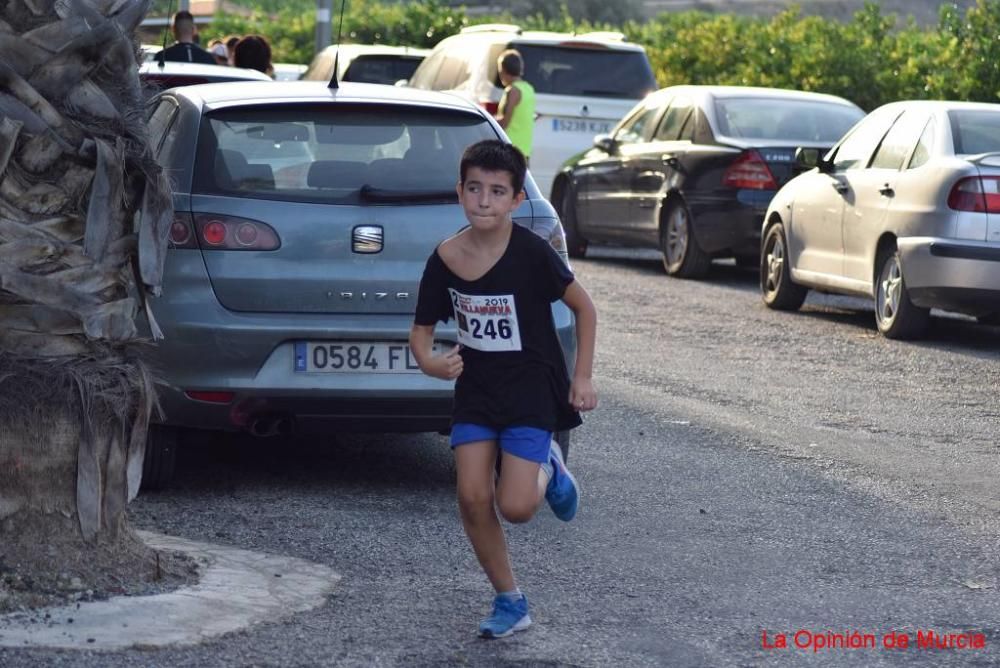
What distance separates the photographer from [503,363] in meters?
5.59

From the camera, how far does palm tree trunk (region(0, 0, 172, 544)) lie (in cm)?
558

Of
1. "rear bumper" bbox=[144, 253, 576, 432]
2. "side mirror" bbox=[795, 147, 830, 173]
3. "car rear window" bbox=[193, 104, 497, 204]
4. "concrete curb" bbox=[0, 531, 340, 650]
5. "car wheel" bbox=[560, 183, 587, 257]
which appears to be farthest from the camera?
"car wheel" bbox=[560, 183, 587, 257]

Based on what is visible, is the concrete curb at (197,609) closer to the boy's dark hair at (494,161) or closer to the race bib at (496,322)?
the race bib at (496,322)

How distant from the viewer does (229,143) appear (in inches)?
299

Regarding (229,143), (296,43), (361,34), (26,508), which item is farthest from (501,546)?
(296,43)

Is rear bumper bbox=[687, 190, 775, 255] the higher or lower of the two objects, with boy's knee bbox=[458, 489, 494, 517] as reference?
lower

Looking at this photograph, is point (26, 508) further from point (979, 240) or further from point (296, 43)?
point (296, 43)

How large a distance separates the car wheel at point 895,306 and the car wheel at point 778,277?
1.49 metres

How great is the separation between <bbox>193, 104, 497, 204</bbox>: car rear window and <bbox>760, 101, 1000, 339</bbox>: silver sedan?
5064 millimetres

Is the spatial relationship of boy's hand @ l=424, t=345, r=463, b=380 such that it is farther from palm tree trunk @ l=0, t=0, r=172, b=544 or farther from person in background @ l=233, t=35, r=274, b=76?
person in background @ l=233, t=35, r=274, b=76

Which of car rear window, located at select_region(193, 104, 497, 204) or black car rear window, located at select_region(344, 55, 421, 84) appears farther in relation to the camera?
black car rear window, located at select_region(344, 55, 421, 84)

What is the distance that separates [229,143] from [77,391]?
81.2 inches

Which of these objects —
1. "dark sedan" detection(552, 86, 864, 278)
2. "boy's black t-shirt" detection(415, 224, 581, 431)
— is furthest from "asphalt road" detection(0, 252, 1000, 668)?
"dark sedan" detection(552, 86, 864, 278)

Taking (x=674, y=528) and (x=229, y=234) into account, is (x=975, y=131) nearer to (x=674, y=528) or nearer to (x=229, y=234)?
(x=674, y=528)
